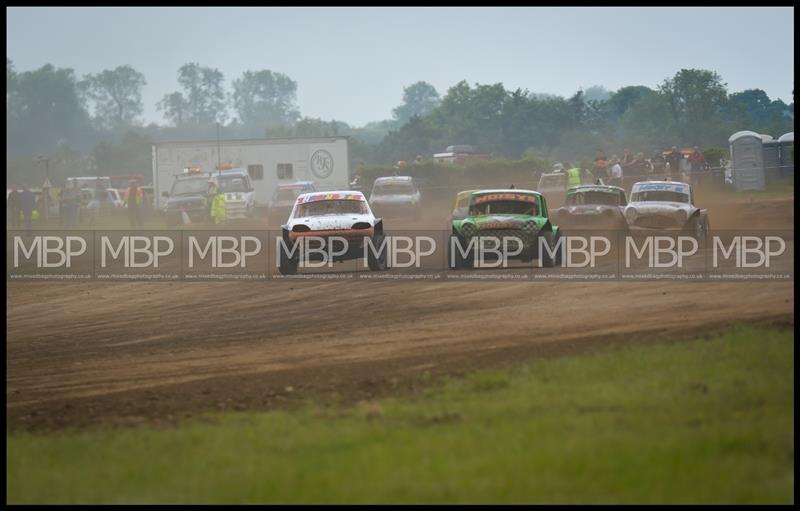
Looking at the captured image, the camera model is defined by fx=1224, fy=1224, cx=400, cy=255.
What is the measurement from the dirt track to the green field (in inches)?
45.1

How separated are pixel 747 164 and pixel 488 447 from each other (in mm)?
35293

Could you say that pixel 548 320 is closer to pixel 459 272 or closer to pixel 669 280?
pixel 669 280

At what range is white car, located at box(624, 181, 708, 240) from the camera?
1056 inches

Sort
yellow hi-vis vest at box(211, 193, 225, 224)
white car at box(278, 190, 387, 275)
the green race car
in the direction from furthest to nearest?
yellow hi-vis vest at box(211, 193, 225, 224) → white car at box(278, 190, 387, 275) → the green race car

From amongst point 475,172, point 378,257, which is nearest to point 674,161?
point 475,172

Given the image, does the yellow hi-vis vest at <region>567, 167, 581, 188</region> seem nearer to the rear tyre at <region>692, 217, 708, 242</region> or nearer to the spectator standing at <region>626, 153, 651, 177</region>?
the spectator standing at <region>626, 153, 651, 177</region>

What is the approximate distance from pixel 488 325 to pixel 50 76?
5653 inches

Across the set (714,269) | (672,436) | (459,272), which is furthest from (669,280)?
(672,436)

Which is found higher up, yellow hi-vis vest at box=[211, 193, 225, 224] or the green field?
yellow hi-vis vest at box=[211, 193, 225, 224]

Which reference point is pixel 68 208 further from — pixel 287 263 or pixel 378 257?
pixel 378 257

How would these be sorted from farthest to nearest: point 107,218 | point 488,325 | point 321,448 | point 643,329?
point 107,218 → point 488,325 → point 643,329 → point 321,448

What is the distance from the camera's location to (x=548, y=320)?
16.6 m

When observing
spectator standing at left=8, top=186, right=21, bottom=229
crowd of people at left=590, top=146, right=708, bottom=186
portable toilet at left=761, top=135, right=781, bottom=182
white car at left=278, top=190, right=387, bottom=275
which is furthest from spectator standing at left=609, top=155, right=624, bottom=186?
spectator standing at left=8, top=186, right=21, bottom=229

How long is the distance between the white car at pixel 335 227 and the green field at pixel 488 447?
34.1 feet
